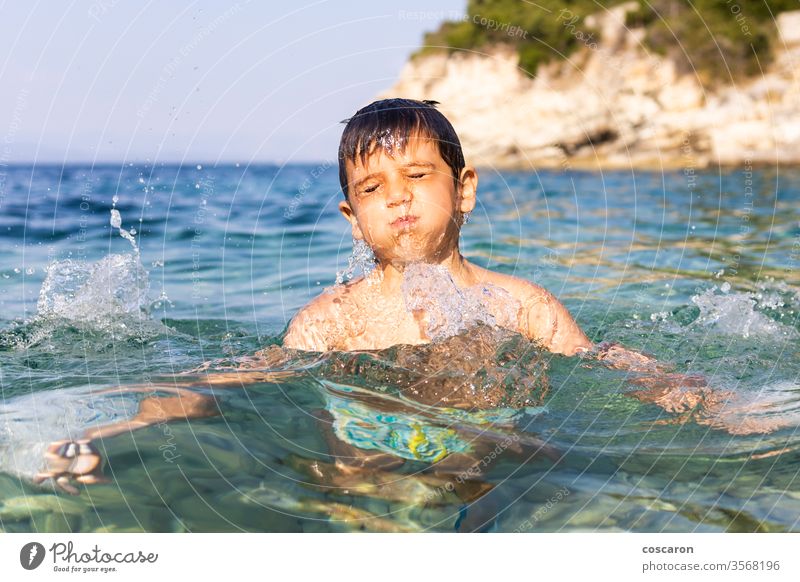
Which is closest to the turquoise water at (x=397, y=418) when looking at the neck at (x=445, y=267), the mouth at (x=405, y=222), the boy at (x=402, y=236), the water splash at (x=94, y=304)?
the water splash at (x=94, y=304)

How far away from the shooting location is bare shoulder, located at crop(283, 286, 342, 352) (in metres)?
3.89

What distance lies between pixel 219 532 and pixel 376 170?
168cm

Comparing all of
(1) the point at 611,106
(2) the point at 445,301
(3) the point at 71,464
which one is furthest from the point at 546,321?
(1) the point at 611,106

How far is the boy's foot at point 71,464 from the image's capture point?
266cm

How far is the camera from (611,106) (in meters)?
28.7

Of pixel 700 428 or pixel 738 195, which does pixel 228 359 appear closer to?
pixel 700 428

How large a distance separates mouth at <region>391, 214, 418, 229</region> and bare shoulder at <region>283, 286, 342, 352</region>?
26.3 inches

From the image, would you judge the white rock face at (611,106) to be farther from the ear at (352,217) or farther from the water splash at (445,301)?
the ear at (352,217)

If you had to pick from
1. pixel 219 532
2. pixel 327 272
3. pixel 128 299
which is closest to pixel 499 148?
pixel 327 272

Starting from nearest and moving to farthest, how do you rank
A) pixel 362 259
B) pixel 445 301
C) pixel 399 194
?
pixel 399 194, pixel 445 301, pixel 362 259

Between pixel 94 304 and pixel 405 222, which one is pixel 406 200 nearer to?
pixel 405 222

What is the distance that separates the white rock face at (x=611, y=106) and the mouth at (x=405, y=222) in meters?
21.7

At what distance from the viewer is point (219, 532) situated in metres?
2.48
